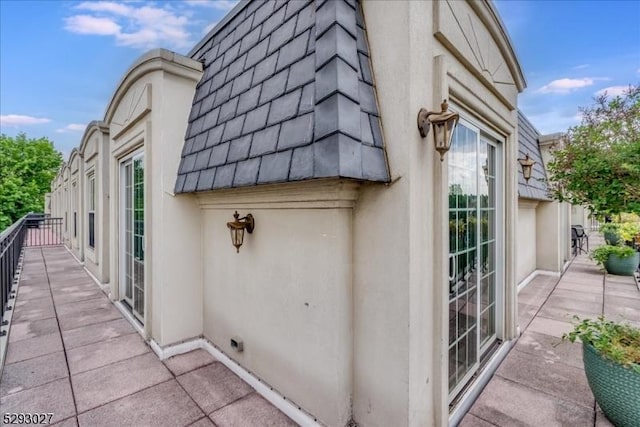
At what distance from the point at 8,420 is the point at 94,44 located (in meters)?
12.4

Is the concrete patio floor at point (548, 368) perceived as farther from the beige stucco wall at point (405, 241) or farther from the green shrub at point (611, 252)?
the green shrub at point (611, 252)

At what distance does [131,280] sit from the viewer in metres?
4.88

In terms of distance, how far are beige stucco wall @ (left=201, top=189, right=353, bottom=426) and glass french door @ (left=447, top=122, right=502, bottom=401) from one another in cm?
110

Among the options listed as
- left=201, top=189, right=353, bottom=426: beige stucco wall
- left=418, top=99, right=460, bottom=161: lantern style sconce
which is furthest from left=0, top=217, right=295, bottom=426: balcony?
left=418, top=99, right=460, bottom=161: lantern style sconce

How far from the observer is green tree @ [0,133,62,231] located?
22.9 metres

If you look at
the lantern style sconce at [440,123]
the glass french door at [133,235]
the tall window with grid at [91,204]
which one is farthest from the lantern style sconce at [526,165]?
the tall window with grid at [91,204]

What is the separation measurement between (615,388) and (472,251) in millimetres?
1444

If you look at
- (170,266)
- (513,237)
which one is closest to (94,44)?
(170,266)

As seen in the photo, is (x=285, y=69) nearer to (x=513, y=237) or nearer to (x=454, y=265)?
(x=454, y=265)

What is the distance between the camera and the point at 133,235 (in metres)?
4.71

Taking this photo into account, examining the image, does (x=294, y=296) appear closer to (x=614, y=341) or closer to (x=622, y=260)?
(x=614, y=341)

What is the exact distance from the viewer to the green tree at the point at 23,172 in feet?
75.2

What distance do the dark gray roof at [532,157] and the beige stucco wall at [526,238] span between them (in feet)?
0.99

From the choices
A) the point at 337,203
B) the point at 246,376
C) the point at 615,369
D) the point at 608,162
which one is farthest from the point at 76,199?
the point at 615,369
